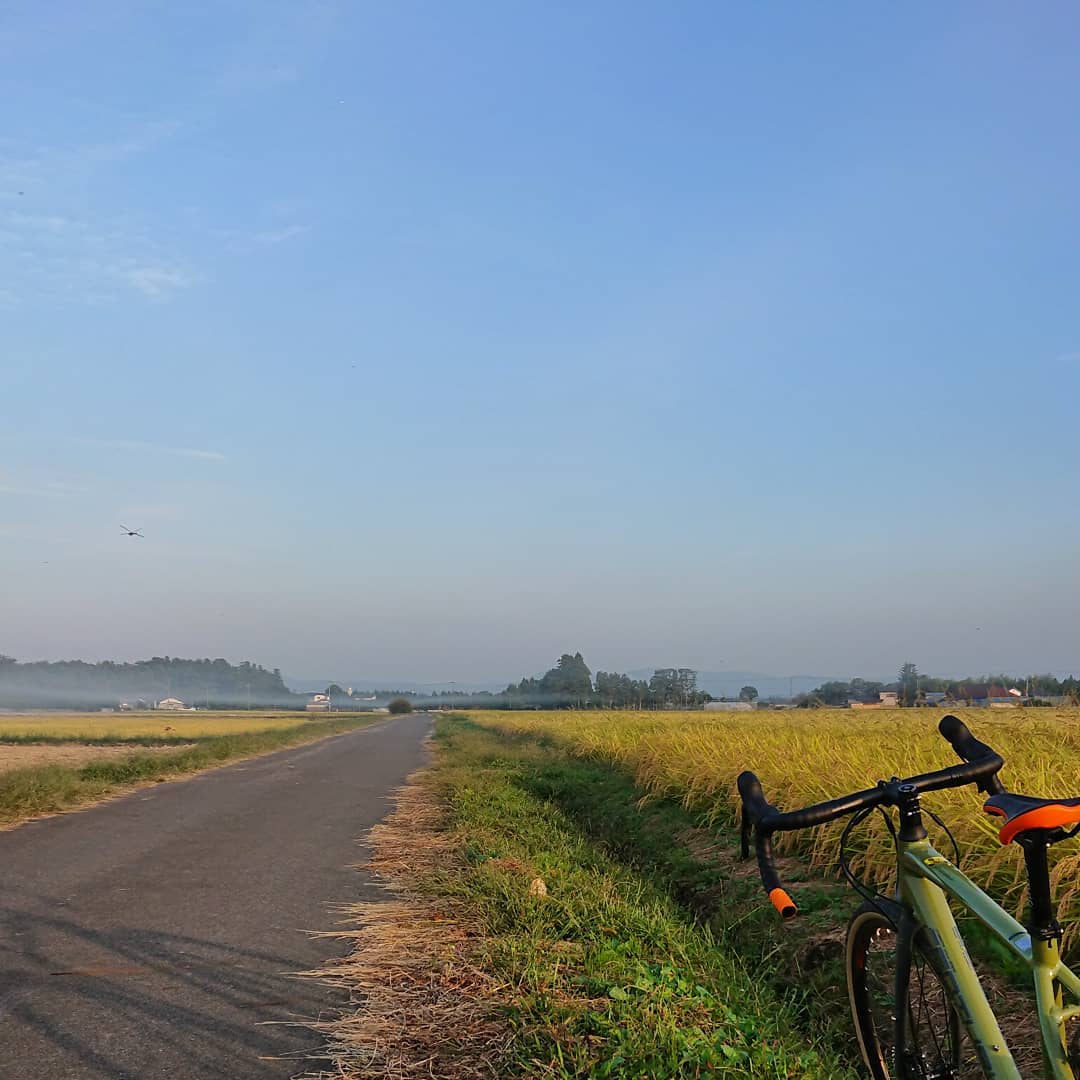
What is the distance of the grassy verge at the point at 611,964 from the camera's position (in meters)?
3.44

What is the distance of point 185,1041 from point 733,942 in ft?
11.3

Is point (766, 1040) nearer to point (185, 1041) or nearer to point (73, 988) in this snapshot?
point (185, 1041)

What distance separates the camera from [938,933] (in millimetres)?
2201

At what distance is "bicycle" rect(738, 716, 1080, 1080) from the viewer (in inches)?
72.2

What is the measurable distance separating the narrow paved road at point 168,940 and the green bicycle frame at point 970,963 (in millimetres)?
2568

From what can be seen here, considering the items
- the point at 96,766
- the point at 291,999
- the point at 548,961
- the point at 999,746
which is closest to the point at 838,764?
the point at 999,746

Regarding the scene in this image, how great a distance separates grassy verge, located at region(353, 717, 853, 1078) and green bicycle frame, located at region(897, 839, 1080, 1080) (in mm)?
1377

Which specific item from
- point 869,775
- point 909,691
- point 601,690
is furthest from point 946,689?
point 601,690

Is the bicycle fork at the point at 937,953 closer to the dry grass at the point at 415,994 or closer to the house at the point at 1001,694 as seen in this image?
the dry grass at the point at 415,994

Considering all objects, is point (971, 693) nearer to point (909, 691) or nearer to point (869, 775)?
point (909, 691)

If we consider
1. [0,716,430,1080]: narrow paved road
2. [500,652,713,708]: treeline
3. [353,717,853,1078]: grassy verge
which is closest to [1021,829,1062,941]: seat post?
[353,717,853,1078]: grassy verge

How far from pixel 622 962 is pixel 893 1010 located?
6.46 feet

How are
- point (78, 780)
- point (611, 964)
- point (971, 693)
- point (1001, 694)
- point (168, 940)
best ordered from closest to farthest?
1. point (611, 964)
2. point (168, 940)
3. point (78, 780)
4. point (1001, 694)
5. point (971, 693)

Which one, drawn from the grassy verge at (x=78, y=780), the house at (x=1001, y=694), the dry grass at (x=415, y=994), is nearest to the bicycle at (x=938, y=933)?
the dry grass at (x=415, y=994)
